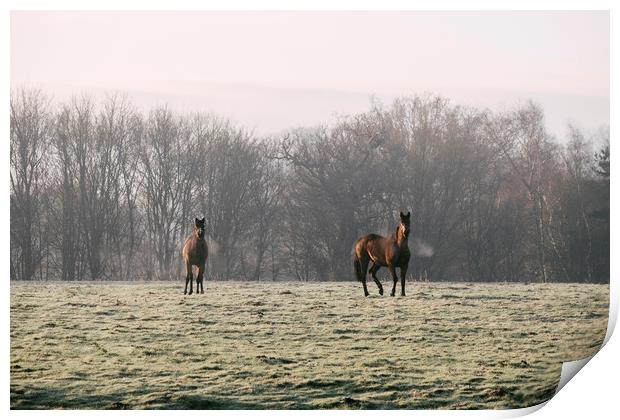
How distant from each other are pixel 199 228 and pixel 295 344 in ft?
10.5

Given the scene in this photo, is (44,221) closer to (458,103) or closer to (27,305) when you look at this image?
(27,305)

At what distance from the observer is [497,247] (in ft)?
63.4

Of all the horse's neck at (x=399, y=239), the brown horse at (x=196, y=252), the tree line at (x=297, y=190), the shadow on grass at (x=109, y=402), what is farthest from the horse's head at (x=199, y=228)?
the shadow on grass at (x=109, y=402)

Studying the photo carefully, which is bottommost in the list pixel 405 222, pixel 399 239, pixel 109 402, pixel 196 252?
pixel 109 402

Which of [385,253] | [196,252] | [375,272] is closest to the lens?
[196,252]

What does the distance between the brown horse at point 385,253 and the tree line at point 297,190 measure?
0.16 metres

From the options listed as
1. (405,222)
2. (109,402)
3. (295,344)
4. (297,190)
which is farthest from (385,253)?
(109,402)

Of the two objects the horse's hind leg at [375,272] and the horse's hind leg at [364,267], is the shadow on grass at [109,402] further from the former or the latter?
the horse's hind leg at [375,272]

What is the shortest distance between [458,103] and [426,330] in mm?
3880

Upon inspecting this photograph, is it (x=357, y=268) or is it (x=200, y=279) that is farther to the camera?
(x=357, y=268)

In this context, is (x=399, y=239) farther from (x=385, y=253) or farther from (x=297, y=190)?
(x=297, y=190)

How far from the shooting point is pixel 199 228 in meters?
19.8

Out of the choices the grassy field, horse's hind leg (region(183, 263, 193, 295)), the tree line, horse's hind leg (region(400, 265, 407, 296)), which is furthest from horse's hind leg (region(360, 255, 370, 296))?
horse's hind leg (region(183, 263, 193, 295))
